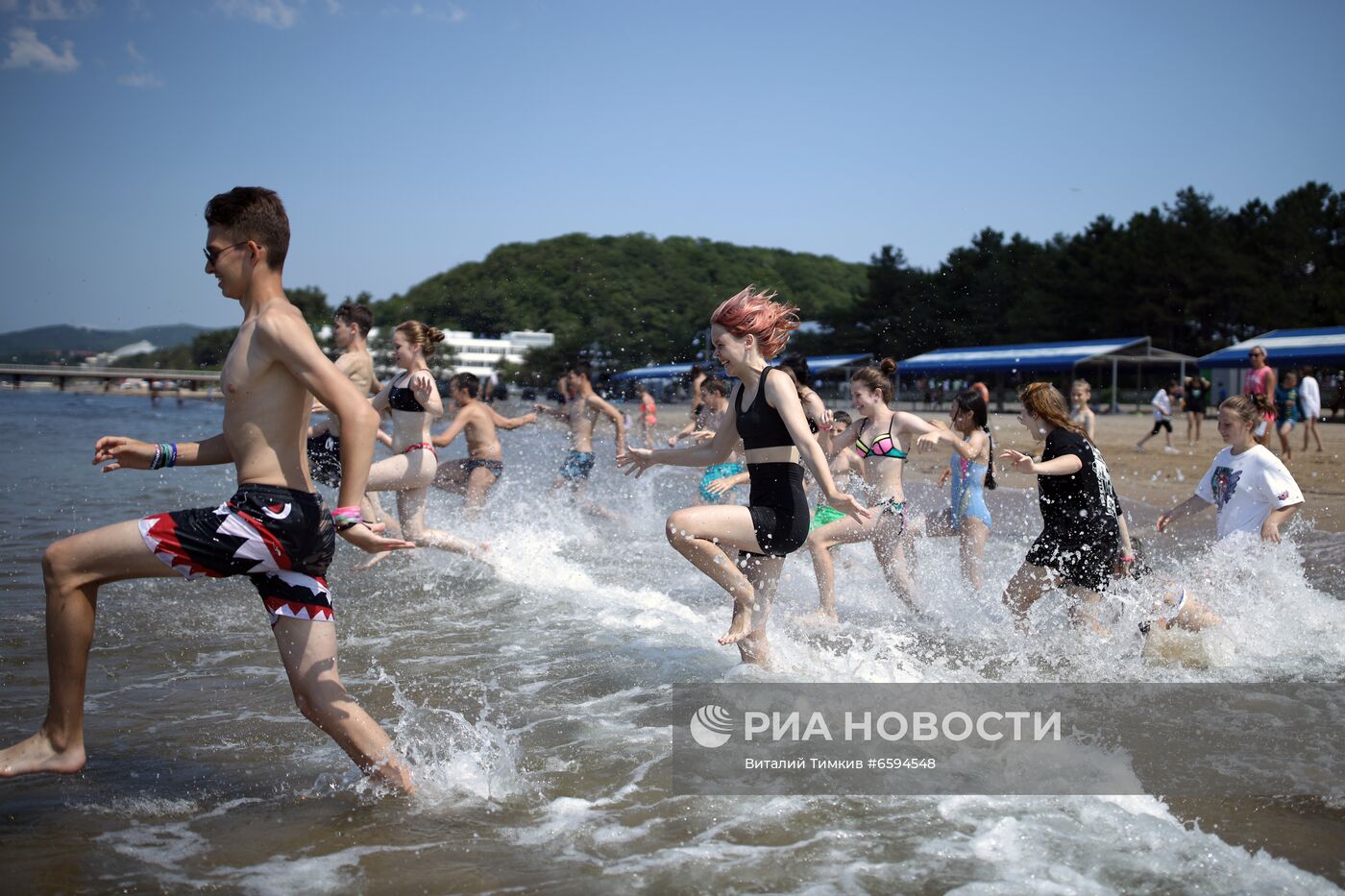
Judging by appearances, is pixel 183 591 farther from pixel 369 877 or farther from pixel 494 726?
pixel 369 877

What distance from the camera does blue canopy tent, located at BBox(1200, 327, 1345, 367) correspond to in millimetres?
36500

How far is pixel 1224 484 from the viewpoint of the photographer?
658cm

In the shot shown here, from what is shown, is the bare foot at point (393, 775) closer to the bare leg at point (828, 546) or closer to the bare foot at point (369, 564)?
the bare leg at point (828, 546)

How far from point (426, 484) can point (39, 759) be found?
4.24 metres

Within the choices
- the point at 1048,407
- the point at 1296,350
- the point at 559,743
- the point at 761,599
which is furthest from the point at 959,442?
the point at 1296,350

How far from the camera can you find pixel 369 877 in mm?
3203

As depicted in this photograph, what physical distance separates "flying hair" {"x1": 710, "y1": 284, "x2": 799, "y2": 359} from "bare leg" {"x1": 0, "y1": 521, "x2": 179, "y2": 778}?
8.87ft

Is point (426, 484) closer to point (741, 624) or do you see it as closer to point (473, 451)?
point (473, 451)

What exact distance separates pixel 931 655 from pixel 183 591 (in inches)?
209

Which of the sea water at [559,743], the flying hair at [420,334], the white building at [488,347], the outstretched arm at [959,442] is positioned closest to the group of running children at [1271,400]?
the sea water at [559,743]

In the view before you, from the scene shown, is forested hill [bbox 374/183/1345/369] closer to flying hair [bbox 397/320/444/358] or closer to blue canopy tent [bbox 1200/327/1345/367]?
blue canopy tent [bbox 1200/327/1345/367]

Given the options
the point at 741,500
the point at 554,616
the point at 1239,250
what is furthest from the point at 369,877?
the point at 1239,250

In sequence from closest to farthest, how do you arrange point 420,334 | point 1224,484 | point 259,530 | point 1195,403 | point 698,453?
point 259,530, point 698,453, point 1224,484, point 420,334, point 1195,403

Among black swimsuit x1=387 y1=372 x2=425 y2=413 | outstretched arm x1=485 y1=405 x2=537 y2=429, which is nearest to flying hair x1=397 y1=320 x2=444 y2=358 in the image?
black swimsuit x1=387 y1=372 x2=425 y2=413
